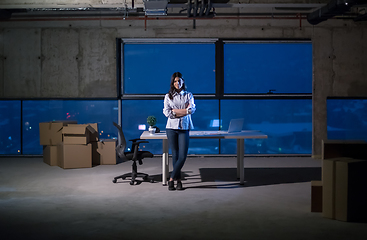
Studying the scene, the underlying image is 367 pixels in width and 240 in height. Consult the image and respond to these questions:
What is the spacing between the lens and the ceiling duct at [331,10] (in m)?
6.18

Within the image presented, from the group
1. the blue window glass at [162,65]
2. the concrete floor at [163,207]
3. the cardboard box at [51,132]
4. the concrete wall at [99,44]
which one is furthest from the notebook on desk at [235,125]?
the blue window glass at [162,65]

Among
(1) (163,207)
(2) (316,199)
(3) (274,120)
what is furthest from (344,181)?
(3) (274,120)

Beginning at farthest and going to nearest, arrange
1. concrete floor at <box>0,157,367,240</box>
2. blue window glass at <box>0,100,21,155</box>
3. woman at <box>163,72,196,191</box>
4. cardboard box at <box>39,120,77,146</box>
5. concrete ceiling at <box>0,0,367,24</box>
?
blue window glass at <box>0,100,21,155</box>
cardboard box at <box>39,120,77,146</box>
concrete ceiling at <box>0,0,367,24</box>
woman at <box>163,72,196,191</box>
concrete floor at <box>0,157,367,240</box>

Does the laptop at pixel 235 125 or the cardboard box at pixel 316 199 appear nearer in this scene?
the cardboard box at pixel 316 199

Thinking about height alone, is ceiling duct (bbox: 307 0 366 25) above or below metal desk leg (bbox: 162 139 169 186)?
above

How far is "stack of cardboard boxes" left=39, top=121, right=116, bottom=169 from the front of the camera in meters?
6.88

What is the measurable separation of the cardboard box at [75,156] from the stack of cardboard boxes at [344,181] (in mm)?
4350

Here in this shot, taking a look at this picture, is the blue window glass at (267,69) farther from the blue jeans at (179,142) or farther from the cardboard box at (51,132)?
the blue jeans at (179,142)

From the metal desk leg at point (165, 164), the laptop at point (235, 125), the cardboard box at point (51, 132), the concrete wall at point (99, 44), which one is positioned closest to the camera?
the metal desk leg at point (165, 164)

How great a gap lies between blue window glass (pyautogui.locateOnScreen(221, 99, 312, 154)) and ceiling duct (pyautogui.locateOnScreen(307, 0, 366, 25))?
1809mm

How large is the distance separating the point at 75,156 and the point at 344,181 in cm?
472

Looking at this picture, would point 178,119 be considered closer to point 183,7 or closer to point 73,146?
point 73,146

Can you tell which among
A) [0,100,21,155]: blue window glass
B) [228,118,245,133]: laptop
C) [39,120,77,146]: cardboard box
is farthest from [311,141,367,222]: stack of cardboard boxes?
[0,100,21,155]: blue window glass

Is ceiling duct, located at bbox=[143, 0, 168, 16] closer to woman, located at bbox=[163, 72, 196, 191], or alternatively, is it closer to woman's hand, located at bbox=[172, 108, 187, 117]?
woman, located at bbox=[163, 72, 196, 191]
